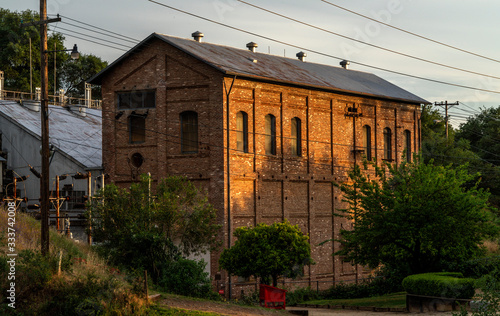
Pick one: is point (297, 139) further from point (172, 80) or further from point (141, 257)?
point (141, 257)

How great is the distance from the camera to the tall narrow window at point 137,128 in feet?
128

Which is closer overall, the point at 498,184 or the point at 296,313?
the point at 296,313

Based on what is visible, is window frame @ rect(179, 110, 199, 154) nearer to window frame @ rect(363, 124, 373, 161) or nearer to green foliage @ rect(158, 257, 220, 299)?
green foliage @ rect(158, 257, 220, 299)

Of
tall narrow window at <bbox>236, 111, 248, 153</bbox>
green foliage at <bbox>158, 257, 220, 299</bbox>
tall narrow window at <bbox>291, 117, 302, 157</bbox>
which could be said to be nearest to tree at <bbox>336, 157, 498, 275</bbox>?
tall narrow window at <bbox>236, 111, 248, 153</bbox>

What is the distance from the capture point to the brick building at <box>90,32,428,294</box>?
36.9 metres

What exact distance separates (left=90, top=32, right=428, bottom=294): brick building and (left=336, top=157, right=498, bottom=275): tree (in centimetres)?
533

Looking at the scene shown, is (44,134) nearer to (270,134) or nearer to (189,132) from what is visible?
(189,132)

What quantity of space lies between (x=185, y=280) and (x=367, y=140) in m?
21.5

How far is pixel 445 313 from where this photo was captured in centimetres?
2809

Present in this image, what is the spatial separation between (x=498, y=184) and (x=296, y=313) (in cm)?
4471

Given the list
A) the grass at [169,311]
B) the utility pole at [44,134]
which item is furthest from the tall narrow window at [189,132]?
the grass at [169,311]

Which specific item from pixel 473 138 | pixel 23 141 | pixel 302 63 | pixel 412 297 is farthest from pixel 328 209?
pixel 473 138

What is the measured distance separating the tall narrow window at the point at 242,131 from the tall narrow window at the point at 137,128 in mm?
5057

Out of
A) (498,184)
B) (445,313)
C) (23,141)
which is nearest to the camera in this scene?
(445,313)
